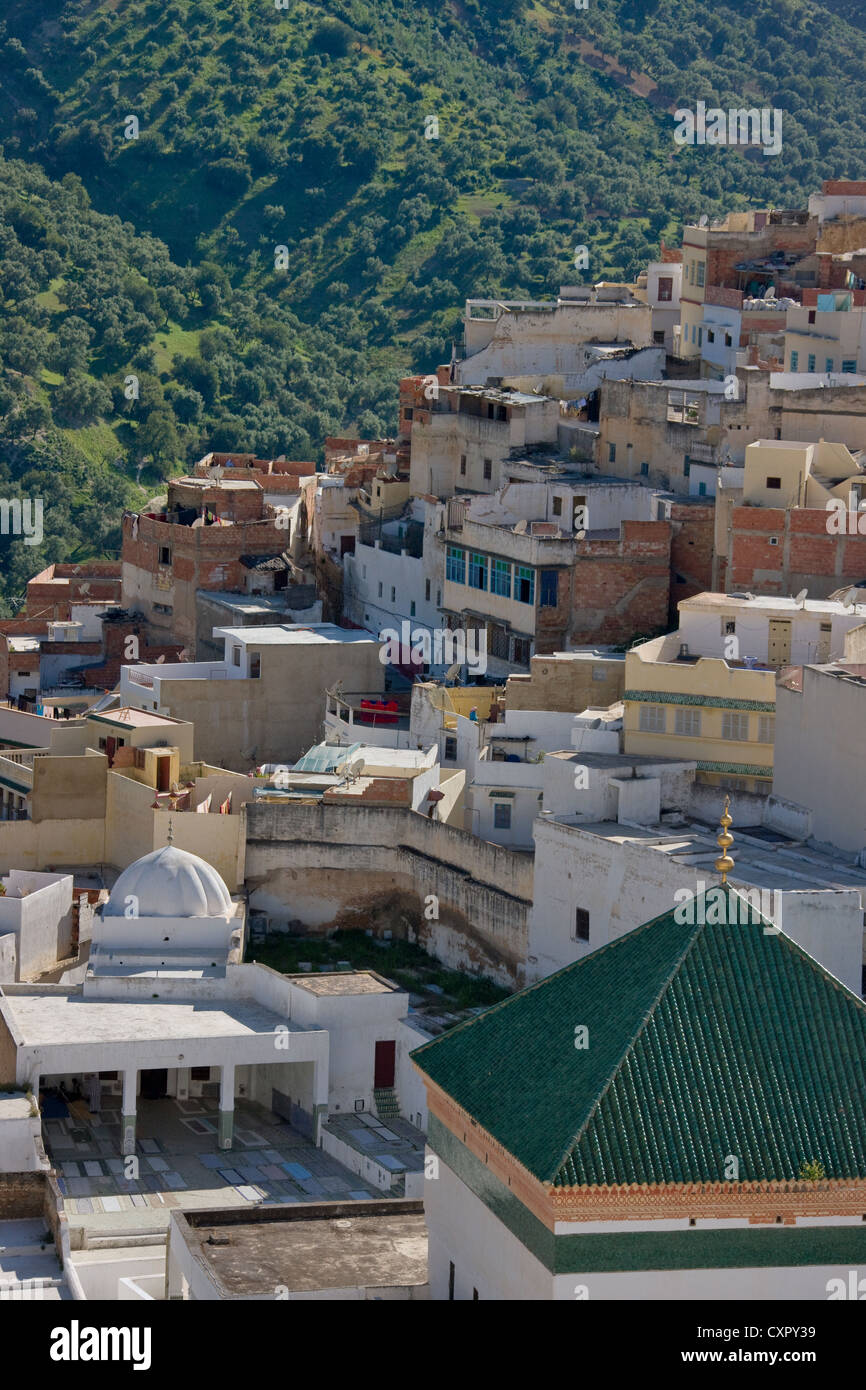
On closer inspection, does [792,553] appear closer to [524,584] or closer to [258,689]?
[524,584]

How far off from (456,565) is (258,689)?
19.9 ft

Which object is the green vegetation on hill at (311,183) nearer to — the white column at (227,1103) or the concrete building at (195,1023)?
the concrete building at (195,1023)

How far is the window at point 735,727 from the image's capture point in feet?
186

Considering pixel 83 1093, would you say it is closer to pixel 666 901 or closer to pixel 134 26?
pixel 666 901

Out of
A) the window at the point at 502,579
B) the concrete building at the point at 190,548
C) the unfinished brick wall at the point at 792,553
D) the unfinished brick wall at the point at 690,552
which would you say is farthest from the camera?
the concrete building at the point at 190,548

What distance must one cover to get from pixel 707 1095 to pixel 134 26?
113m

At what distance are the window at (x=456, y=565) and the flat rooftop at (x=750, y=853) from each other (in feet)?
48.1

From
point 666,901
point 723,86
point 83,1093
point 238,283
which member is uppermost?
point 723,86

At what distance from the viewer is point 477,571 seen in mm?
68875

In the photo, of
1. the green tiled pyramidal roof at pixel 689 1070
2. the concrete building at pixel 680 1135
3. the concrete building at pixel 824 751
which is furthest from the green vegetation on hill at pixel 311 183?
the concrete building at pixel 680 1135

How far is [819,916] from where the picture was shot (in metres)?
47.9

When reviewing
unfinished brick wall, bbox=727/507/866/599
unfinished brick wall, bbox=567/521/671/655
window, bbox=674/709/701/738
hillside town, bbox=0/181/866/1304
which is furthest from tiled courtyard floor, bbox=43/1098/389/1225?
unfinished brick wall, bbox=727/507/866/599

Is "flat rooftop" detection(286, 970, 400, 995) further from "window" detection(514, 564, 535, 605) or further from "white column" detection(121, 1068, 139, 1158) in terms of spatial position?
"window" detection(514, 564, 535, 605)
